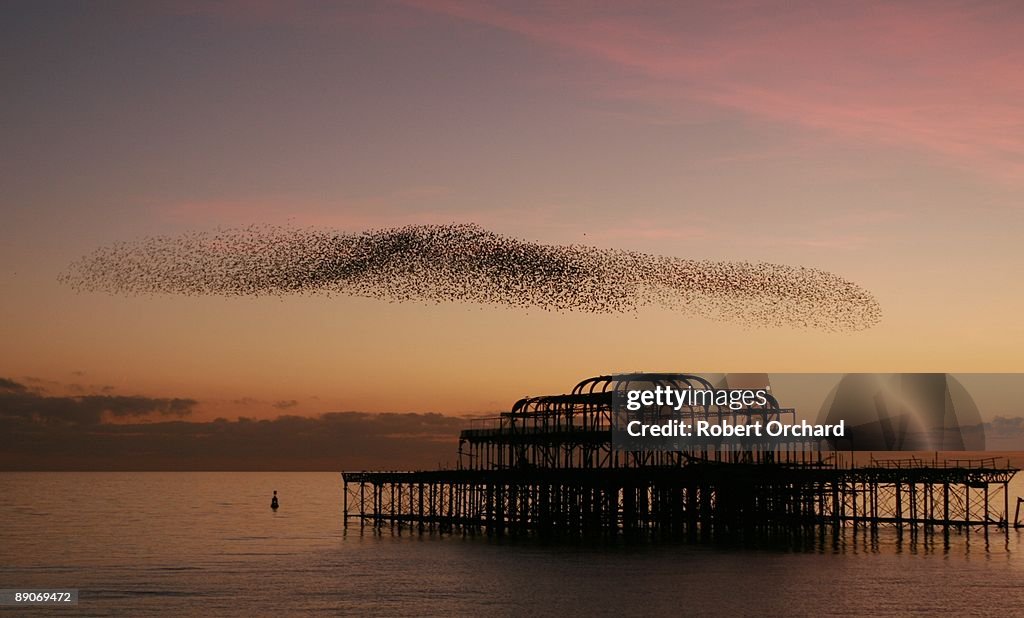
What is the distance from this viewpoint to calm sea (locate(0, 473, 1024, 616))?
57.6 m

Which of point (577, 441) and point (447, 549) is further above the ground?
point (577, 441)

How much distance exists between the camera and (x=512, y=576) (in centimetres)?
6800

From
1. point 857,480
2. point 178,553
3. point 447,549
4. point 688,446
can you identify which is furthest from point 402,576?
point 857,480

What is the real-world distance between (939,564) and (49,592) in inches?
1935

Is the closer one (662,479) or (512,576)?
(512,576)

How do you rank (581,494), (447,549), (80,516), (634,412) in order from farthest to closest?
(80,516)
(581,494)
(634,412)
(447,549)

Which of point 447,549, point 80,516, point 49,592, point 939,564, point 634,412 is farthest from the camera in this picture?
point 80,516

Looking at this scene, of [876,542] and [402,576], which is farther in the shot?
[876,542]

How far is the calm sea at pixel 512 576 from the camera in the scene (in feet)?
189

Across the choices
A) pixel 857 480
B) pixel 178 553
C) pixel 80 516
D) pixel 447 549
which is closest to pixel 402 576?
pixel 447 549

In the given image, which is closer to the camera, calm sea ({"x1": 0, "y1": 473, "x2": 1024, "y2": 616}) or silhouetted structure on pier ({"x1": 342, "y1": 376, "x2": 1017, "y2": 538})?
calm sea ({"x1": 0, "y1": 473, "x2": 1024, "y2": 616})

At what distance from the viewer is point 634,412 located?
94875mm

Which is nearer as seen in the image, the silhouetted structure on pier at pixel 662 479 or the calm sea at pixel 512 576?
the calm sea at pixel 512 576

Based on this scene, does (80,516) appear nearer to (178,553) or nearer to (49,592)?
(178,553)
